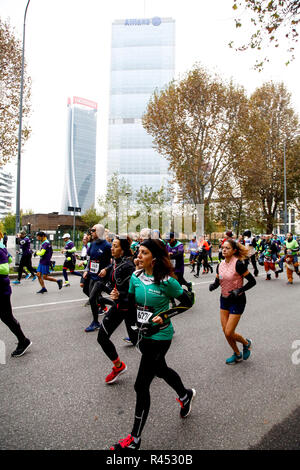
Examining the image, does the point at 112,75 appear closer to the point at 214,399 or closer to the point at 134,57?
the point at 134,57

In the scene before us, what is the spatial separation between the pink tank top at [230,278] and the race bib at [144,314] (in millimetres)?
1866

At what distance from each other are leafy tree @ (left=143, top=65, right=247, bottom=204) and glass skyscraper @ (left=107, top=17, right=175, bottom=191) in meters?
81.2

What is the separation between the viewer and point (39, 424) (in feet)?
9.03

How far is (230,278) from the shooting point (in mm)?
4309

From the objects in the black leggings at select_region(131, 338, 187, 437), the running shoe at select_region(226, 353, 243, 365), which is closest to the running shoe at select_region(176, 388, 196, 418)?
the black leggings at select_region(131, 338, 187, 437)

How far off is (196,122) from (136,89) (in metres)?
97.5

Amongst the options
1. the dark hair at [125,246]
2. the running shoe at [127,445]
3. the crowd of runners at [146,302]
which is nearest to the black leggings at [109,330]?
the crowd of runners at [146,302]

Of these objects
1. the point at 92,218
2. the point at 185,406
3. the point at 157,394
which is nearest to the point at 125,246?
the point at 157,394

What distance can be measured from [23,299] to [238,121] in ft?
68.5

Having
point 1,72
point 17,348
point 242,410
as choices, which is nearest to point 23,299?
point 17,348

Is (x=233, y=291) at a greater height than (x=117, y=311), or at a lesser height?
greater

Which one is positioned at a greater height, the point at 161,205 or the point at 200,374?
the point at 161,205

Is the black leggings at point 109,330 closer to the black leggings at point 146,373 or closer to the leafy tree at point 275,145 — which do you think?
the black leggings at point 146,373

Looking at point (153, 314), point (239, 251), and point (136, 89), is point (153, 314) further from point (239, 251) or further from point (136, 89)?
point (136, 89)
